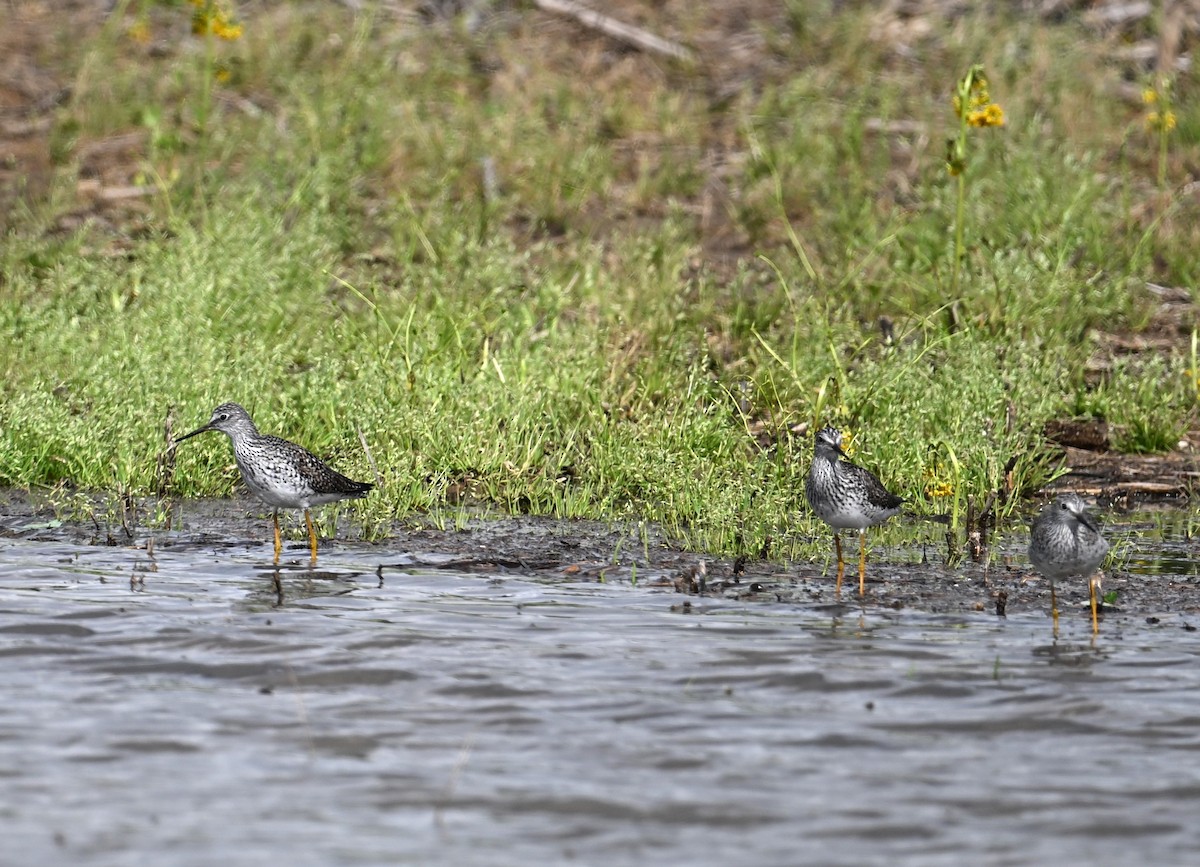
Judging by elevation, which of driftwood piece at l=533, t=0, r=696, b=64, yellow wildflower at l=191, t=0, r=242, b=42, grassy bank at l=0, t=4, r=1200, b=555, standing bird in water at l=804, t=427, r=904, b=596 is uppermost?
driftwood piece at l=533, t=0, r=696, b=64

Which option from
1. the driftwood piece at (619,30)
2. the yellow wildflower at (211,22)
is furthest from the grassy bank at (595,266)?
the yellow wildflower at (211,22)

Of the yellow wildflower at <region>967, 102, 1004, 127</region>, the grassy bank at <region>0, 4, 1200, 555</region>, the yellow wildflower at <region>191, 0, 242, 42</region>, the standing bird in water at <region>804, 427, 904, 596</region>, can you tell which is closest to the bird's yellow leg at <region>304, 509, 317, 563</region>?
the grassy bank at <region>0, 4, 1200, 555</region>

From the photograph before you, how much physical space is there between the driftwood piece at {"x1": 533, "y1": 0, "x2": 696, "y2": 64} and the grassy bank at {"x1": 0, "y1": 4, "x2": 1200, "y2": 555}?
6.0 inches

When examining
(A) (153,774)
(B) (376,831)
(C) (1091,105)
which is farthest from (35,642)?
(C) (1091,105)

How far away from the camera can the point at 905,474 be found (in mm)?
10047

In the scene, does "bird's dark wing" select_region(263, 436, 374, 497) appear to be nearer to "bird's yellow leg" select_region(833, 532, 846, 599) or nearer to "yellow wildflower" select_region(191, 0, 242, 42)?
"bird's yellow leg" select_region(833, 532, 846, 599)

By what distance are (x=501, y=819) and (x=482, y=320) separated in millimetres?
6713

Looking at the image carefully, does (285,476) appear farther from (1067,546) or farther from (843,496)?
(1067,546)

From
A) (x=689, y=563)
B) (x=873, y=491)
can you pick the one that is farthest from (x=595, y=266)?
(x=873, y=491)

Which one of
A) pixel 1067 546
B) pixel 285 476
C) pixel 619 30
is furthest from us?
pixel 619 30

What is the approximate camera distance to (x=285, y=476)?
29.1 ft

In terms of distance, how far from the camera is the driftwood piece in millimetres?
17734

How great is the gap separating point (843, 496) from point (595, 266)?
4.60m

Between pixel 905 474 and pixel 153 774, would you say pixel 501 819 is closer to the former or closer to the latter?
pixel 153 774
